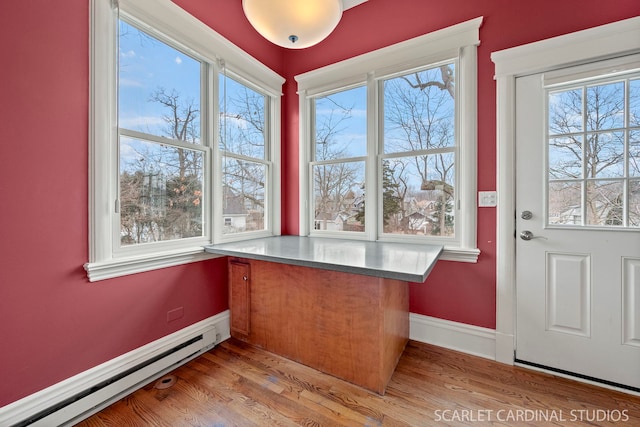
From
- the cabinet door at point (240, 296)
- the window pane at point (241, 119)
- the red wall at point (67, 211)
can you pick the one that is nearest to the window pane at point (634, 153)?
the red wall at point (67, 211)

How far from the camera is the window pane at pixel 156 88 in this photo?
1.66m

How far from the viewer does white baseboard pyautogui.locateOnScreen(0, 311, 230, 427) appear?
1.27m

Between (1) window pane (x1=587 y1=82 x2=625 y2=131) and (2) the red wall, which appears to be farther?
(1) window pane (x1=587 y1=82 x2=625 y2=131)

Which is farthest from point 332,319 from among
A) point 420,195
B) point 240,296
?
point 420,195

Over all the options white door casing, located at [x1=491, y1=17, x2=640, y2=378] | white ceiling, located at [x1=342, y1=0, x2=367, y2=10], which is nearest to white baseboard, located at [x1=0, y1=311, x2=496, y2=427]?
white door casing, located at [x1=491, y1=17, x2=640, y2=378]

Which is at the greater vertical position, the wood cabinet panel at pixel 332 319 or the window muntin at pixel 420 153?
the window muntin at pixel 420 153

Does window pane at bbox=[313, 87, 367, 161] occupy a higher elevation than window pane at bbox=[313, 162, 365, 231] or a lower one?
higher

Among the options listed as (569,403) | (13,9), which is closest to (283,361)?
(569,403)

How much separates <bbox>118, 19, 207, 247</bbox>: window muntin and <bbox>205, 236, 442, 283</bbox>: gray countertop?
0.37 metres

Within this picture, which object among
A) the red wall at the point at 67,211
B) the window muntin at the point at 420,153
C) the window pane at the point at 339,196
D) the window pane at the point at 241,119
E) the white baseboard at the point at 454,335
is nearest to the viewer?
the red wall at the point at 67,211

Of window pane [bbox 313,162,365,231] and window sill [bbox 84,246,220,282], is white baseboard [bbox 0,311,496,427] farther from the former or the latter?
window pane [bbox 313,162,365,231]

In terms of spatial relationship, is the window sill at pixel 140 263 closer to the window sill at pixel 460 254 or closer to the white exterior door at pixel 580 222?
the window sill at pixel 460 254

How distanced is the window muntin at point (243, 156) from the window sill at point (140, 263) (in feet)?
1.19

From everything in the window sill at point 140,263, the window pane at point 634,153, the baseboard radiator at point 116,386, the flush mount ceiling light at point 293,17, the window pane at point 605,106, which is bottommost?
the baseboard radiator at point 116,386
